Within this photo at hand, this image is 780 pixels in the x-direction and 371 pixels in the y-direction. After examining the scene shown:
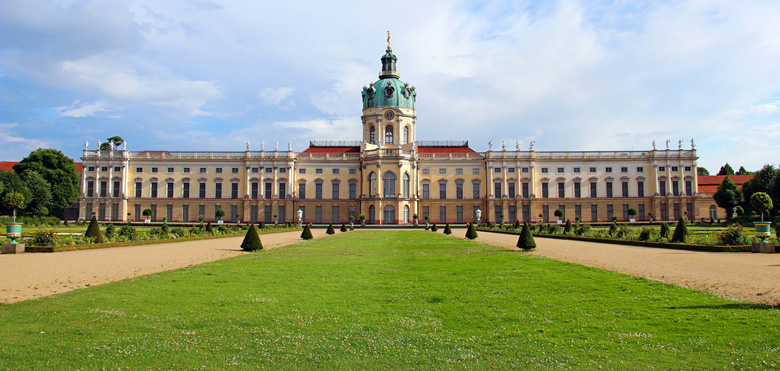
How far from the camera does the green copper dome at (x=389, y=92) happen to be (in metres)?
68.7

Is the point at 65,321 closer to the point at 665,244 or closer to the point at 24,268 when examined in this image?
the point at 24,268

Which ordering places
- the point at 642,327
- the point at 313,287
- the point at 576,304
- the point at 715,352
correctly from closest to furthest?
the point at 715,352 < the point at 642,327 < the point at 576,304 < the point at 313,287

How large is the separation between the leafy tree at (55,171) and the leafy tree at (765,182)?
73195 mm

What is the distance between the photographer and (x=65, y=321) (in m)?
7.19

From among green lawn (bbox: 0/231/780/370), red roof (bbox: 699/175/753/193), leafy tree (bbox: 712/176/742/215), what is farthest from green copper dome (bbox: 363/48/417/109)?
green lawn (bbox: 0/231/780/370)

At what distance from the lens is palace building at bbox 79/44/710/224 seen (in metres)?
66.1

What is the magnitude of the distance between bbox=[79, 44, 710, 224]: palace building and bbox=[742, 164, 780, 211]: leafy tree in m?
11.3

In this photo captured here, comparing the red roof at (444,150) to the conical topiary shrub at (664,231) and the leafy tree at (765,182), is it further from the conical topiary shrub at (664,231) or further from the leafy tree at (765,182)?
the conical topiary shrub at (664,231)

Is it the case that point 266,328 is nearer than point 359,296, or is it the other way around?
point 266,328

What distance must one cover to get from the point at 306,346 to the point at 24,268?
38.7 feet

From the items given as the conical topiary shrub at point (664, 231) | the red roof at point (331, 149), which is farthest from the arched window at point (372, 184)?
the conical topiary shrub at point (664, 231)

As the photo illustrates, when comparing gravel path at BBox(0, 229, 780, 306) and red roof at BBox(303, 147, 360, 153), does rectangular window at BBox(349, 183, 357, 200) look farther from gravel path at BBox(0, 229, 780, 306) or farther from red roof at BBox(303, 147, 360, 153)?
gravel path at BBox(0, 229, 780, 306)

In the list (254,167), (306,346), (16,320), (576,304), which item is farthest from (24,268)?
(254,167)

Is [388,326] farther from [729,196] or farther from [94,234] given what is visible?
[729,196]
